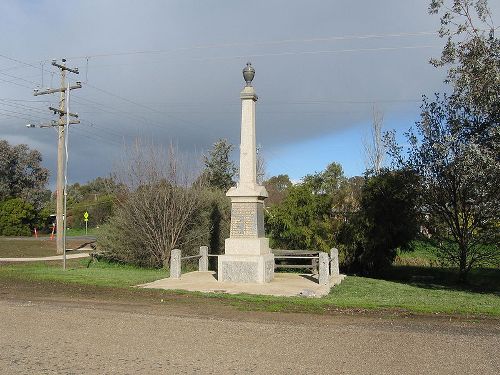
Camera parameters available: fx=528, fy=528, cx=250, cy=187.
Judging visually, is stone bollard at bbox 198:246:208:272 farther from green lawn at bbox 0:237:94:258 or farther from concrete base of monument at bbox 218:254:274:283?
green lawn at bbox 0:237:94:258

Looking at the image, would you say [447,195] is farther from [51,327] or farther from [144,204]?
[51,327]

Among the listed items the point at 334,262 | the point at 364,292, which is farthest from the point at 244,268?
the point at 334,262

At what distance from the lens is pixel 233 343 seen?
7238 millimetres

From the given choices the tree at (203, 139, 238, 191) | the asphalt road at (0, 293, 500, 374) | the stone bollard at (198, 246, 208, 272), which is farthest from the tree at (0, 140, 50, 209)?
the asphalt road at (0, 293, 500, 374)

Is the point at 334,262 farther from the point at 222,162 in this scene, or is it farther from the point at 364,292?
the point at 222,162

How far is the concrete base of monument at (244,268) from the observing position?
14.9 meters

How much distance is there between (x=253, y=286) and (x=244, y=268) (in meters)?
0.79

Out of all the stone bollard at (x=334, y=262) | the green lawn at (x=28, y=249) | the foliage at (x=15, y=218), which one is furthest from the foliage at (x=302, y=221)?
the foliage at (x=15, y=218)

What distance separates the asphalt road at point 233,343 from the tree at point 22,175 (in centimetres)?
4930

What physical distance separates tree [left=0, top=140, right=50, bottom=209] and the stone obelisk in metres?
45.4

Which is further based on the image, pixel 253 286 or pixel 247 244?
pixel 247 244

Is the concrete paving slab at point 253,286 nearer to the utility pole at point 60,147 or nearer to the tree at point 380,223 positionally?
the tree at point 380,223

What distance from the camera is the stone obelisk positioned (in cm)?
1497

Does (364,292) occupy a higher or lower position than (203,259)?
lower
